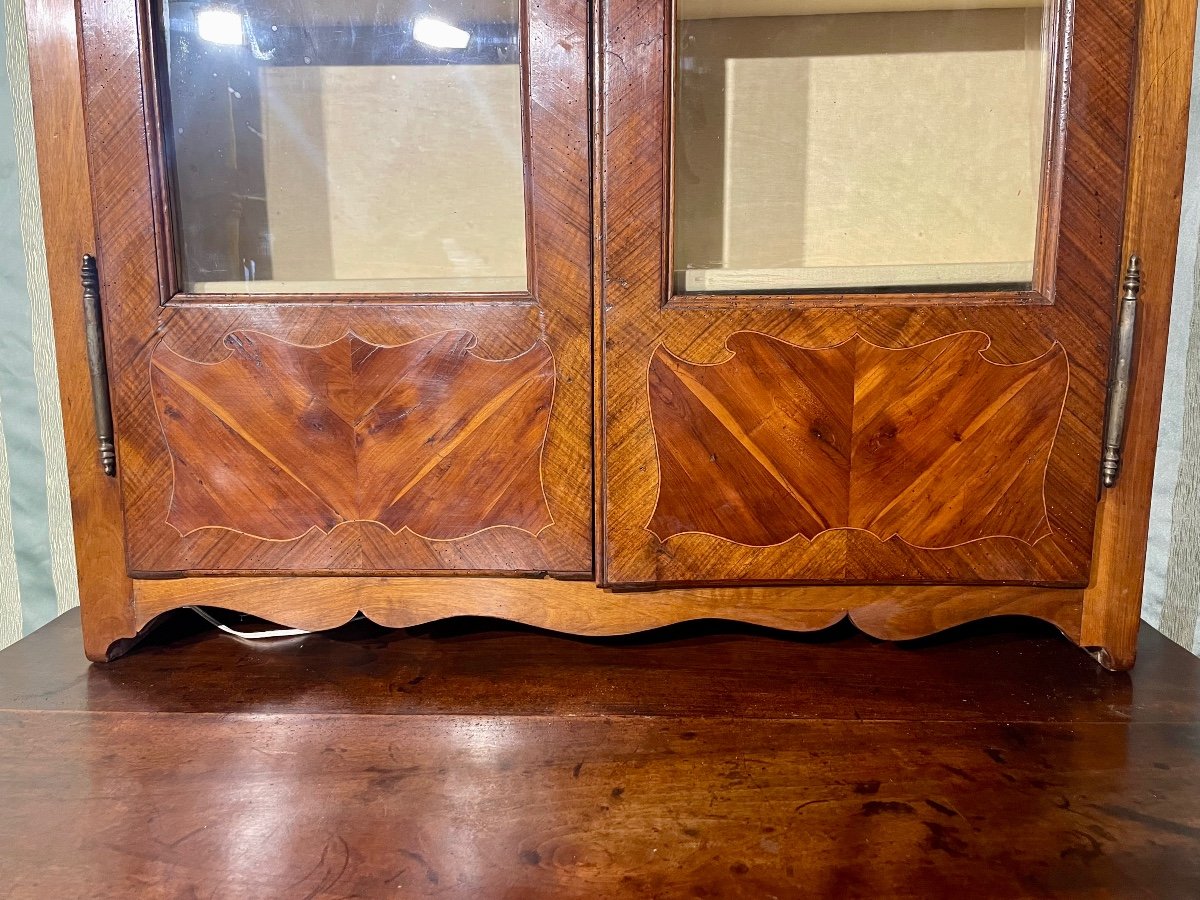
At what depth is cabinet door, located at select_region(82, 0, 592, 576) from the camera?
95 cm

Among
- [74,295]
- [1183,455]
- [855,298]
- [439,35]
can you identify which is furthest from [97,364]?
[1183,455]

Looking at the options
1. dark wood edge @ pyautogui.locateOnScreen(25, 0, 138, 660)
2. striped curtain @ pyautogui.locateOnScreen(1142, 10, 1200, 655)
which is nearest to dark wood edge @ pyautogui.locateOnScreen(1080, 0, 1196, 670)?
striped curtain @ pyautogui.locateOnScreen(1142, 10, 1200, 655)

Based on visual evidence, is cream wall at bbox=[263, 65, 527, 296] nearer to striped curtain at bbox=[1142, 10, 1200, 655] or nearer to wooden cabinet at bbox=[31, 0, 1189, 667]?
wooden cabinet at bbox=[31, 0, 1189, 667]

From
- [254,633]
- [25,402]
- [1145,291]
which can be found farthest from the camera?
[25,402]

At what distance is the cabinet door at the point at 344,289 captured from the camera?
0.95m

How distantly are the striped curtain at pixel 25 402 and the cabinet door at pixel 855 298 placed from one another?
3.29 feet

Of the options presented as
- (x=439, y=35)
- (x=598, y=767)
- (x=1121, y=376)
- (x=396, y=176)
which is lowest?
(x=598, y=767)

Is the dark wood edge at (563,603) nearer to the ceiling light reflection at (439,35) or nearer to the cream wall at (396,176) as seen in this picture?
the cream wall at (396,176)

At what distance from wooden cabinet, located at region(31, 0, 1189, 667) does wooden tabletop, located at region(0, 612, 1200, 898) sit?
11 centimetres

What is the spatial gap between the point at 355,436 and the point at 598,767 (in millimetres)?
446

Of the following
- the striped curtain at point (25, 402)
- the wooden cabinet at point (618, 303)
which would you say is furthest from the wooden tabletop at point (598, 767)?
the striped curtain at point (25, 402)

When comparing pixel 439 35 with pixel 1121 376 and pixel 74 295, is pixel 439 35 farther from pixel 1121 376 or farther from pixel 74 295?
pixel 1121 376

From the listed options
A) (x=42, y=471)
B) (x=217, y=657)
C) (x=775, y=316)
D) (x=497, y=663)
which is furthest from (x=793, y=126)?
(x=42, y=471)

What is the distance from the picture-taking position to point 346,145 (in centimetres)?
99
